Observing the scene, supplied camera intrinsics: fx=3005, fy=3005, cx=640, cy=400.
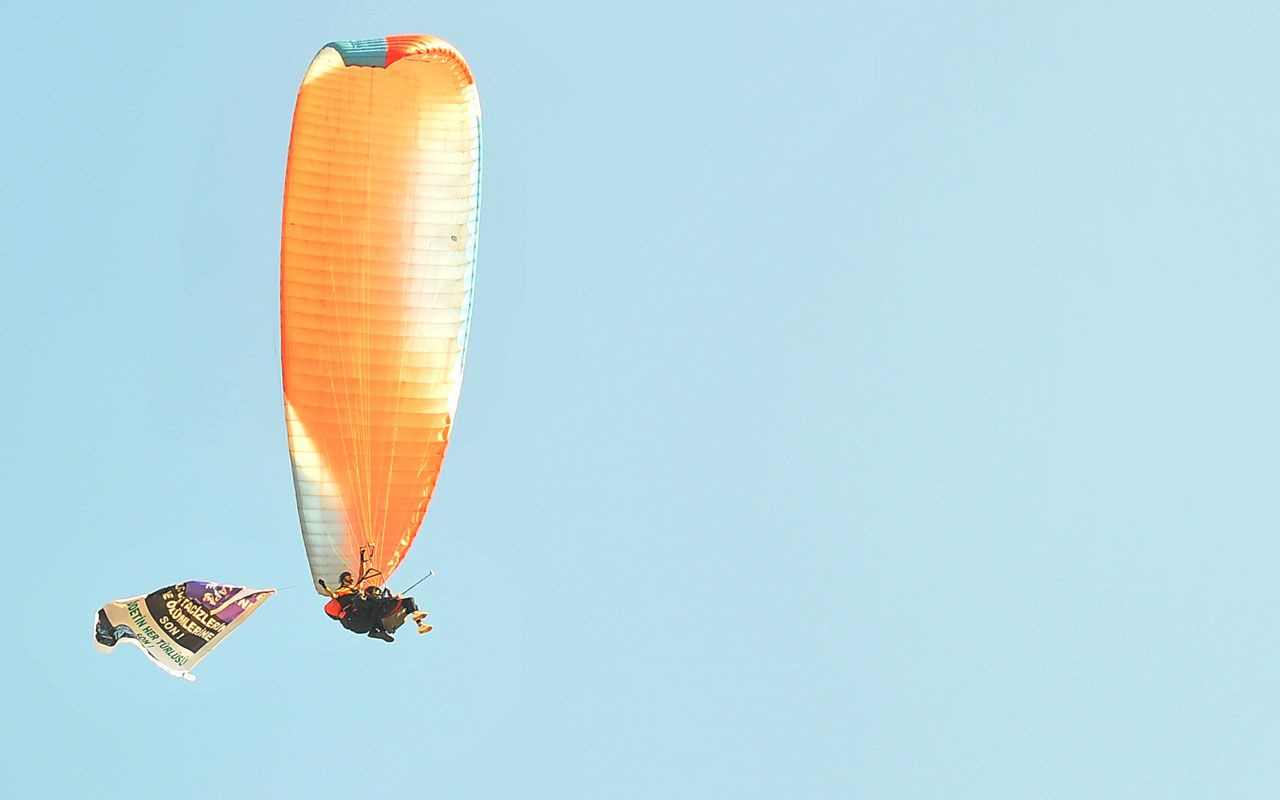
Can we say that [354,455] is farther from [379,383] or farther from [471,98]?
[471,98]

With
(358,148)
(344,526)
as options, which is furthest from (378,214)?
(344,526)

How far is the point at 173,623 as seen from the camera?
49656mm

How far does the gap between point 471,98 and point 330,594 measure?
8820 millimetres

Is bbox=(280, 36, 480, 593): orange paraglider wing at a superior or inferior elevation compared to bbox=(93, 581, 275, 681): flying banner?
superior

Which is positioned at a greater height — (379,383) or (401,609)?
(379,383)

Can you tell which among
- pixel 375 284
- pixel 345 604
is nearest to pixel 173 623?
pixel 345 604

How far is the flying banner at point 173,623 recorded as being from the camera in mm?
49500

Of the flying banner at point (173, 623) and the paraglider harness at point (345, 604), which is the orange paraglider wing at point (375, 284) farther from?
the flying banner at point (173, 623)

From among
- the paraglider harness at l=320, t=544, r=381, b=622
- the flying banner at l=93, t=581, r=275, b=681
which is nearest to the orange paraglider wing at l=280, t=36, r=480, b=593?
the paraglider harness at l=320, t=544, r=381, b=622

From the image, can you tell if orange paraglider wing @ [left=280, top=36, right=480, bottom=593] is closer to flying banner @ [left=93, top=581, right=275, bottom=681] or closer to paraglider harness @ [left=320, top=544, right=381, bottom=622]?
paraglider harness @ [left=320, top=544, right=381, bottom=622]

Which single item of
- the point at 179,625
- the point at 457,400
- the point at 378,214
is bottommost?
the point at 179,625

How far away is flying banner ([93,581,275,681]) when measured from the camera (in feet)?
162

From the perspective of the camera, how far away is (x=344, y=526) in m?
50.4

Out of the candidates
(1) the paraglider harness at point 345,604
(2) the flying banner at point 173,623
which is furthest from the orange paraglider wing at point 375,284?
(2) the flying banner at point 173,623
